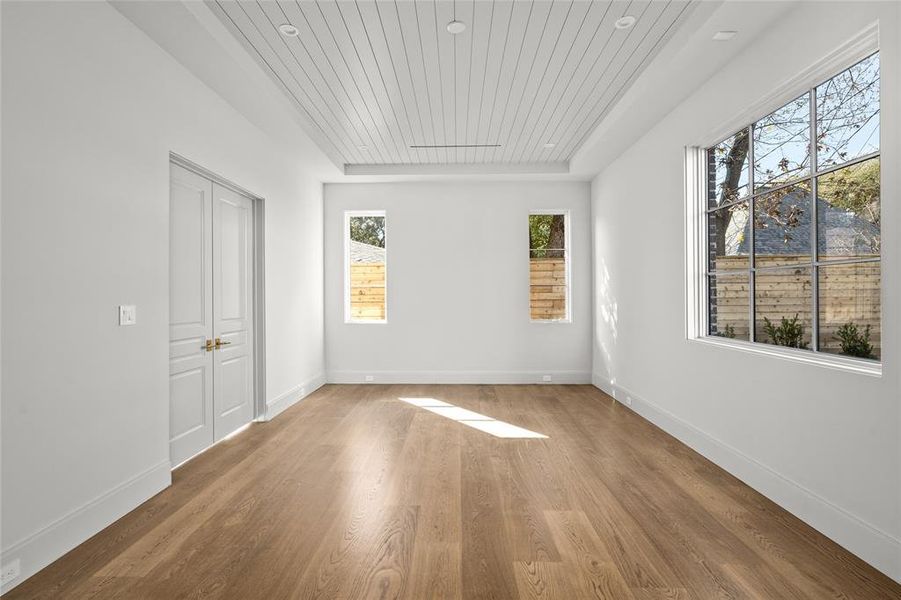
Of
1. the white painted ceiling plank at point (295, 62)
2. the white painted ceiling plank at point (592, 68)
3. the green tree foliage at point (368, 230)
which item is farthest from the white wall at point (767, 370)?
the green tree foliage at point (368, 230)

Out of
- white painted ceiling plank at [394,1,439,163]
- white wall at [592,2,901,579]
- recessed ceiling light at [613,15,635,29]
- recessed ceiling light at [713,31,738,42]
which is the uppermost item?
white painted ceiling plank at [394,1,439,163]

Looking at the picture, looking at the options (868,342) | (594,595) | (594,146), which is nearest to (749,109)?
(868,342)

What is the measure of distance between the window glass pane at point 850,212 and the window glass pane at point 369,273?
502 cm

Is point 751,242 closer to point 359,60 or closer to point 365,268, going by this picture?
point 359,60

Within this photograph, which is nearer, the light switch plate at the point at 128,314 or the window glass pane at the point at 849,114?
the window glass pane at the point at 849,114

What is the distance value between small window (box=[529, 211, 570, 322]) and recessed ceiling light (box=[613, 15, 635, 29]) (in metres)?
3.69

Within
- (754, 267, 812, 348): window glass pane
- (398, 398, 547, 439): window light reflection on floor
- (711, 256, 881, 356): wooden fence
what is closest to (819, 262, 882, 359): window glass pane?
(711, 256, 881, 356): wooden fence

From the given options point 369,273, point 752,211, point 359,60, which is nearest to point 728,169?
point 752,211

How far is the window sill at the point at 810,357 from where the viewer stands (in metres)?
2.22

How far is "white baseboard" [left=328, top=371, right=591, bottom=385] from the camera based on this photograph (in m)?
6.54

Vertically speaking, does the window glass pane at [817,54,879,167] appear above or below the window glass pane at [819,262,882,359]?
above

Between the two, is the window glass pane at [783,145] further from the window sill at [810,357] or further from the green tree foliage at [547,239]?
the green tree foliage at [547,239]

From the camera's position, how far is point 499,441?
13.2 feet

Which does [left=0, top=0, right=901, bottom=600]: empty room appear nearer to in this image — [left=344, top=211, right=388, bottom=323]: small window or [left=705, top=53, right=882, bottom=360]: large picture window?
[left=705, top=53, right=882, bottom=360]: large picture window
